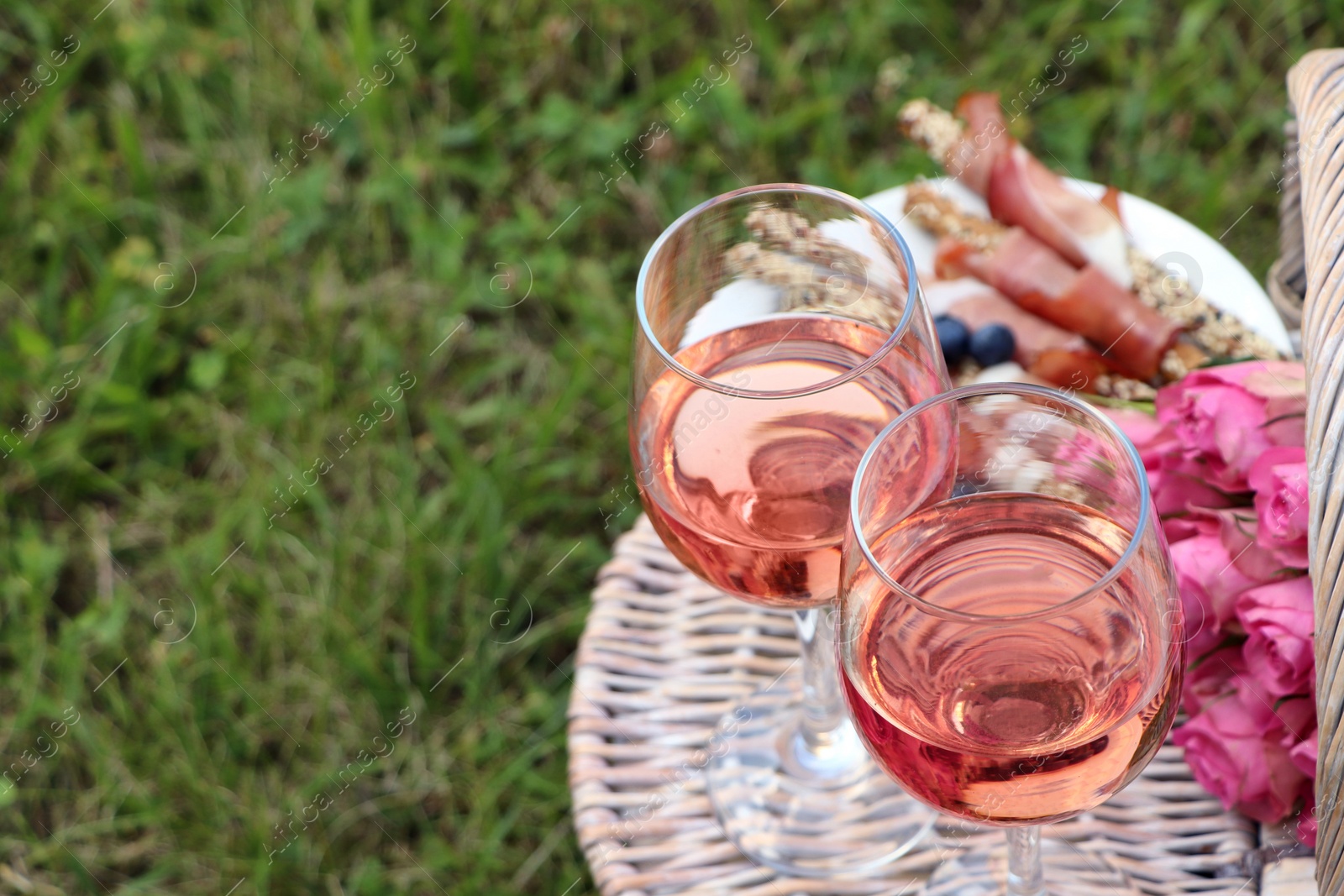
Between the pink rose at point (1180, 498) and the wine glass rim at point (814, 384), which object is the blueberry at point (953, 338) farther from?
the wine glass rim at point (814, 384)

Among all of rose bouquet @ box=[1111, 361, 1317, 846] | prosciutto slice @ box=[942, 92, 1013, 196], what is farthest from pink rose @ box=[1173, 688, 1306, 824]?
prosciutto slice @ box=[942, 92, 1013, 196]

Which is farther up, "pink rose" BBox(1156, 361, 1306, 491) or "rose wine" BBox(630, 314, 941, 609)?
"rose wine" BBox(630, 314, 941, 609)

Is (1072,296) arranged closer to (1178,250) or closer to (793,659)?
(1178,250)

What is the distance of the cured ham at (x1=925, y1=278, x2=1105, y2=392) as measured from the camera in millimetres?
1331

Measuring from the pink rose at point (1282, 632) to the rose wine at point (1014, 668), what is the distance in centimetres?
22

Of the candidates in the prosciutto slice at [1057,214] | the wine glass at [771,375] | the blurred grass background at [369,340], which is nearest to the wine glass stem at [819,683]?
the wine glass at [771,375]

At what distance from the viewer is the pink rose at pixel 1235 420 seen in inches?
40.4

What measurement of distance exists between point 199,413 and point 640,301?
1464mm

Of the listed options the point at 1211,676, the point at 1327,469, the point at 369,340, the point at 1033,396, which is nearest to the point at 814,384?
the point at 1033,396

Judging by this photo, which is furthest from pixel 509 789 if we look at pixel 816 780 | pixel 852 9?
pixel 852 9

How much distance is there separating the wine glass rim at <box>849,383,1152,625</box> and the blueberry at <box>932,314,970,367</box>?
559 millimetres

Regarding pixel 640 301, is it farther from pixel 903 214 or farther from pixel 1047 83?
pixel 1047 83

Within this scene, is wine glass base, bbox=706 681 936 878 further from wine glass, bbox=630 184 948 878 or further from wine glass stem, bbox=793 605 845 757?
wine glass, bbox=630 184 948 878

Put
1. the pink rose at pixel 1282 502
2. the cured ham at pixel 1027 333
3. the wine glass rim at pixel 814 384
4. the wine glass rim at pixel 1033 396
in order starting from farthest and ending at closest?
the cured ham at pixel 1027 333 < the pink rose at pixel 1282 502 < the wine glass rim at pixel 814 384 < the wine glass rim at pixel 1033 396
